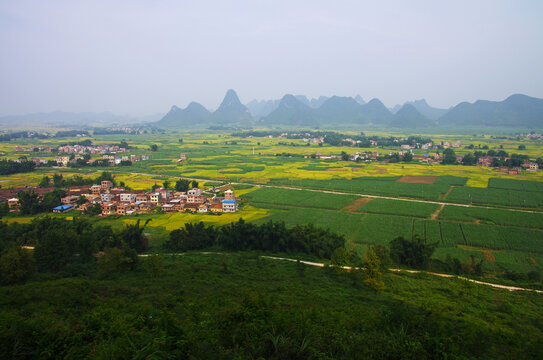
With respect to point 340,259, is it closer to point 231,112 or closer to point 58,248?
point 58,248

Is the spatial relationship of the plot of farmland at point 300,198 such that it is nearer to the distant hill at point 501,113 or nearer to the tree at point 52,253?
the tree at point 52,253

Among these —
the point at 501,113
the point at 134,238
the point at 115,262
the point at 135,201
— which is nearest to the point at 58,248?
the point at 115,262

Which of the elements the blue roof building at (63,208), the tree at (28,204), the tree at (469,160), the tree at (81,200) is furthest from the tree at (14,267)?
the tree at (469,160)

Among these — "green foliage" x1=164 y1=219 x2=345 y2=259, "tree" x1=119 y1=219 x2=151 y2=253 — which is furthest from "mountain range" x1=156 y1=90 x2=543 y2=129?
"tree" x1=119 y1=219 x2=151 y2=253

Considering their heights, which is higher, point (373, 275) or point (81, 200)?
point (81, 200)

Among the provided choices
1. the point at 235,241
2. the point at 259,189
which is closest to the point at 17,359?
the point at 235,241

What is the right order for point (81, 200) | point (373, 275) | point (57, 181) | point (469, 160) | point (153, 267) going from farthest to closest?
point (469, 160), point (57, 181), point (81, 200), point (373, 275), point (153, 267)
